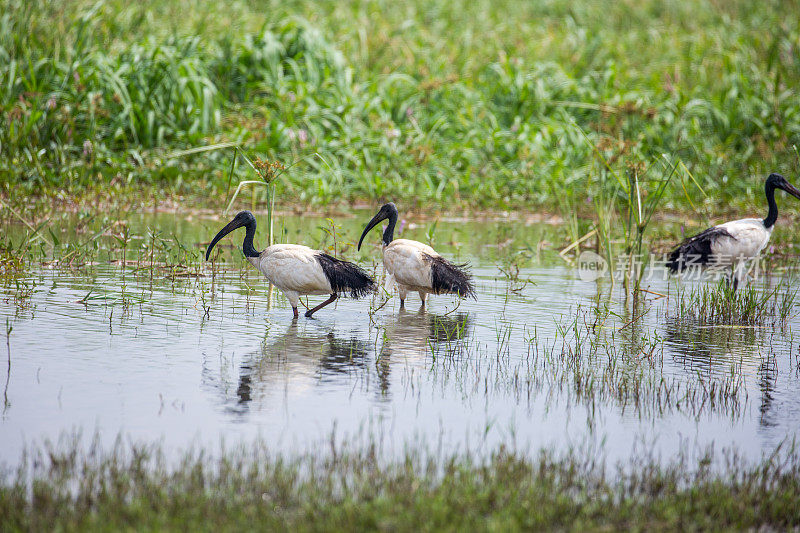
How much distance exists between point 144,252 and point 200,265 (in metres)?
0.74

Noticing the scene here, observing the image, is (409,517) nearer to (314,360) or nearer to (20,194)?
(314,360)

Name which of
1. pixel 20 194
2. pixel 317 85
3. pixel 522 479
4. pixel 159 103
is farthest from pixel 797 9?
pixel 522 479

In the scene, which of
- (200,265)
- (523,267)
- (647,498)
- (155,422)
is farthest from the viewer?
(523,267)

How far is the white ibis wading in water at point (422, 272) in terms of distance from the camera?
29.1ft

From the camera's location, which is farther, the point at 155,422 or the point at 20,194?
the point at 20,194

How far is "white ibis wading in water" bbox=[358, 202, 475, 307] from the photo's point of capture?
8867mm

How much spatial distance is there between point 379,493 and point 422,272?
15.2 feet

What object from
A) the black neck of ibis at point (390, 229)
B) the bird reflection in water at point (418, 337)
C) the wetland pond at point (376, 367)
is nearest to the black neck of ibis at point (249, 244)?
the wetland pond at point (376, 367)

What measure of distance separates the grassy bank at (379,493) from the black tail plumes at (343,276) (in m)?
3.42

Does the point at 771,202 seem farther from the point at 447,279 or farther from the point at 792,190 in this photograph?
the point at 447,279

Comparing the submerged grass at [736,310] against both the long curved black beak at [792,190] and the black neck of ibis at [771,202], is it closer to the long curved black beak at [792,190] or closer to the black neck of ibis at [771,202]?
the black neck of ibis at [771,202]

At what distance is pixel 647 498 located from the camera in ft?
14.9

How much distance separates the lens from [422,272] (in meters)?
8.94

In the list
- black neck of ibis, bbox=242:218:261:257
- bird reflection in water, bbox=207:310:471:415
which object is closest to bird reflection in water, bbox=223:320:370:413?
bird reflection in water, bbox=207:310:471:415
